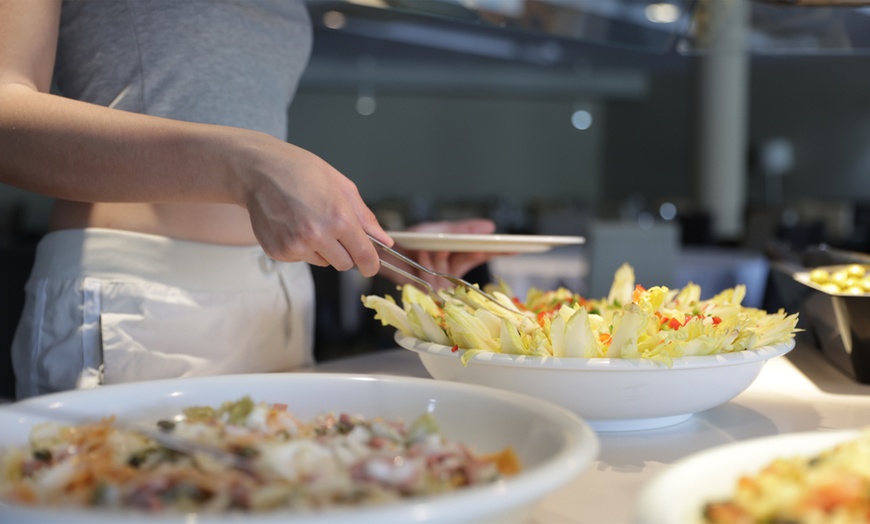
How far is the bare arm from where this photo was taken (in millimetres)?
742

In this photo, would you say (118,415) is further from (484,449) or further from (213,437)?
(484,449)

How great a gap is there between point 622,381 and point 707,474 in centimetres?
24

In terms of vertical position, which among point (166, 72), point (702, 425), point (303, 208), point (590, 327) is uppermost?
point (166, 72)

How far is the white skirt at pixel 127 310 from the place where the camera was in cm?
104

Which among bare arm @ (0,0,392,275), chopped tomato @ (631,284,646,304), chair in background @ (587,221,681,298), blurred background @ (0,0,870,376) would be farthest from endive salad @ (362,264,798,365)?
blurred background @ (0,0,870,376)

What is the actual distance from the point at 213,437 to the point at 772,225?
6.32 metres

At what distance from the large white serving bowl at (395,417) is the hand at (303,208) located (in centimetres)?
12

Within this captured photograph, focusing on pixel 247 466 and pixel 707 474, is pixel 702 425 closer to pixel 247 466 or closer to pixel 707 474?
pixel 707 474

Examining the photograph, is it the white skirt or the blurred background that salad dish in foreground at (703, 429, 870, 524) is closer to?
the white skirt

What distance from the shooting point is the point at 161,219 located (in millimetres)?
1080

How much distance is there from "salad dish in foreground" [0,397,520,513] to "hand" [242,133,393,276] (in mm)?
183

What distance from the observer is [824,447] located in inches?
21.6

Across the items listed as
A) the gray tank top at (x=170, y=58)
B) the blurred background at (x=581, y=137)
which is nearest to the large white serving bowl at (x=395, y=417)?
the gray tank top at (x=170, y=58)

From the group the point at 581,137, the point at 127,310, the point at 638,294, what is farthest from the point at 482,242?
the point at 581,137
